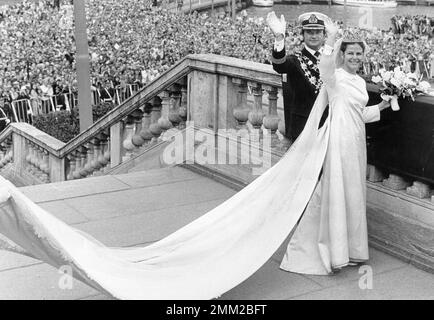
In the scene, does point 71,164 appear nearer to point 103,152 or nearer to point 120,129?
point 103,152

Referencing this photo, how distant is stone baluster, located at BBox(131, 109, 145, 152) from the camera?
9398 millimetres

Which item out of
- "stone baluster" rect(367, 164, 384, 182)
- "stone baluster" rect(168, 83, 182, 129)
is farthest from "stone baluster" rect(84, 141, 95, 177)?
"stone baluster" rect(367, 164, 384, 182)

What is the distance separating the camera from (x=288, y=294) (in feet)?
17.8

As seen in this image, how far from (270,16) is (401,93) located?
1132mm

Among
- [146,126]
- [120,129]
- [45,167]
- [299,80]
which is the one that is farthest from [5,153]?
[299,80]

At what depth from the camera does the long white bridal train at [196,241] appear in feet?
15.6

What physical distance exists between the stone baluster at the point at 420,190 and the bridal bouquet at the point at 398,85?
609 mm

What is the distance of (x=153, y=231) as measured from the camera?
6.86 metres

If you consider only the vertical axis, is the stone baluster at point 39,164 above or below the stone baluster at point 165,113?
below

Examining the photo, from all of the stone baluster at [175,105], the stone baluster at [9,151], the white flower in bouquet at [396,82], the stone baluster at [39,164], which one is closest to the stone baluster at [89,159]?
the stone baluster at [39,164]

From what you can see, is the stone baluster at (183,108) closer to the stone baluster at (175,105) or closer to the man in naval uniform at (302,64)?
the stone baluster at (175,105)

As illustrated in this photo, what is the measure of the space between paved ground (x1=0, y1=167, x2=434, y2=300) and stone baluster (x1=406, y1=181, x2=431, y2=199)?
536 millimetres

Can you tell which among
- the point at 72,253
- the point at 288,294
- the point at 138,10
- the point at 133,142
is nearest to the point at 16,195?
the point at 72,253
